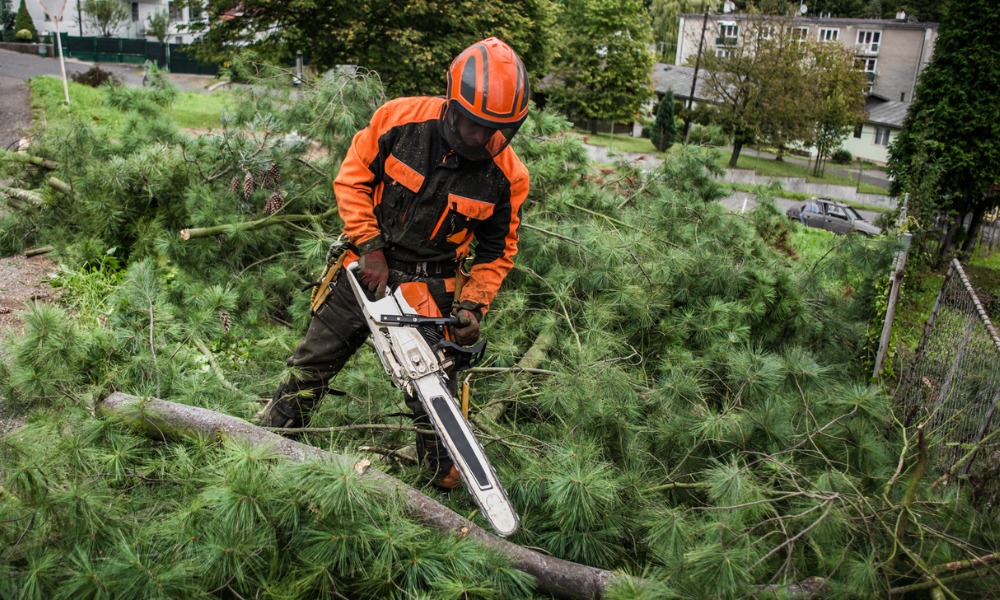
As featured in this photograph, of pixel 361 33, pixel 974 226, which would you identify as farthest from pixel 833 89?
pixel 361 33

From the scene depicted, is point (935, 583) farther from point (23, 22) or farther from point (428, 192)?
point (23, 22)

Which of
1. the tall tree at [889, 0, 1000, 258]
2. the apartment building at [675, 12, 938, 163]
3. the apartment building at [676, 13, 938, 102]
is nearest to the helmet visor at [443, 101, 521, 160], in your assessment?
the tall tree at [889, 0, 1000, 258]

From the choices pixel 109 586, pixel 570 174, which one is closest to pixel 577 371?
pixel 109 586

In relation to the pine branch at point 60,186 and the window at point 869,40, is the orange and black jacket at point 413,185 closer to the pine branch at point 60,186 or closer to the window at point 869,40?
the pine branch at point 60,186

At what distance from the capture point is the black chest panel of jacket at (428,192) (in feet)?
9.23

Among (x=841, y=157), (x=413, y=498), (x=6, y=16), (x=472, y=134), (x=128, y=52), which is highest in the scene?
(x=6, y=16)

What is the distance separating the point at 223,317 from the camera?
3719mm

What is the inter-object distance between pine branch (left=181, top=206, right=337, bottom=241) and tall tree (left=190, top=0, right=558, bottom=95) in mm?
11733

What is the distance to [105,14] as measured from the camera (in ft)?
107

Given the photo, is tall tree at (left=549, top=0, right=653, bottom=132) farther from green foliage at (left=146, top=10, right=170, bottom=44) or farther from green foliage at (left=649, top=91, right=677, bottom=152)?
green foliage at (left=146, top=10, right=170, bottom=44)

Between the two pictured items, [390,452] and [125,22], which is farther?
[125,22]

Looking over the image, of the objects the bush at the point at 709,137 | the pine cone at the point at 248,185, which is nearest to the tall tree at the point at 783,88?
the bush at the point at 709,137

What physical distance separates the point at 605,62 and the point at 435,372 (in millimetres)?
33194

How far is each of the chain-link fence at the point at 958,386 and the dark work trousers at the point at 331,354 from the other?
194 cm
